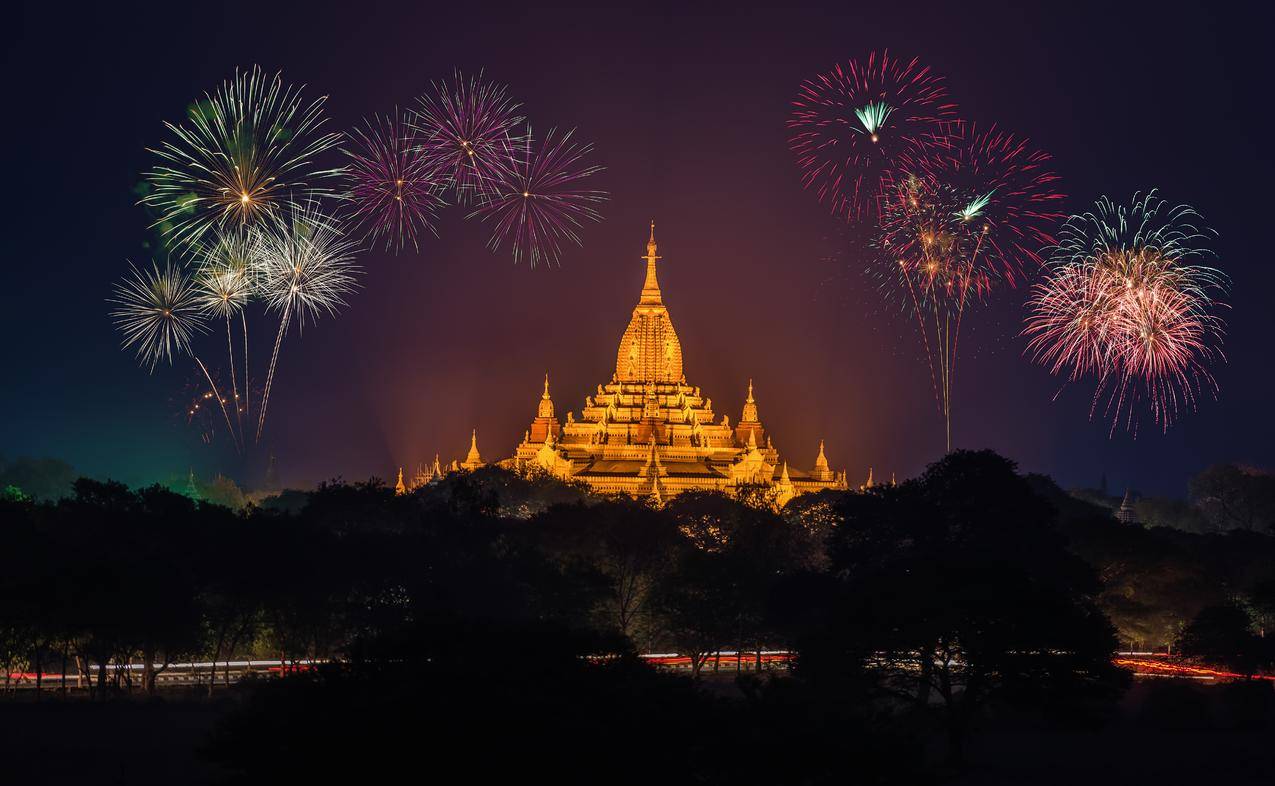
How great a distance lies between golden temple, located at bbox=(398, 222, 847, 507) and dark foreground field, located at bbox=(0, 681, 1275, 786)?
294ft

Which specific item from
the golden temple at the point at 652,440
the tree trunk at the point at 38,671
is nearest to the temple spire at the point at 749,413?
the golden temple at the point at 652,440

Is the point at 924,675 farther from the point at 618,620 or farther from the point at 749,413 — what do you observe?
the point at 749,413

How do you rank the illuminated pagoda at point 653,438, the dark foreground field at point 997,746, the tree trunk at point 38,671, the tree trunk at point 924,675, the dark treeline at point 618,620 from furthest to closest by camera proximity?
1. the illuminated pagoda at point 653,438
2. the tree trunk at point 38,671
3. the tree trunk at point 924,675
4. the dark foreground field at point 997,746
5. the dark treeline at point 618,620

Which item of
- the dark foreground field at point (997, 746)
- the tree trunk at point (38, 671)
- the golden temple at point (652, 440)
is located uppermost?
the golden temple at point (652, 440)

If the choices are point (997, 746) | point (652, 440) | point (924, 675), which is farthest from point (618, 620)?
point (652, 440)

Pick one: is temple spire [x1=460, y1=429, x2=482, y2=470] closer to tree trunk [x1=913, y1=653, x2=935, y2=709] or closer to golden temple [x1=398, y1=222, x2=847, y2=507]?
golden temple [x1=398, y1=222, x2=847, y2=507]

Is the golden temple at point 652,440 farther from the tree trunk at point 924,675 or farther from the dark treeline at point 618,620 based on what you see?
the tree trunk at point 924,675

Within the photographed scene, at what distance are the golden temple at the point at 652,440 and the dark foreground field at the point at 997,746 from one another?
294 ft

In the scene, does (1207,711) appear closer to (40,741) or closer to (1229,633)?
(1229,633)

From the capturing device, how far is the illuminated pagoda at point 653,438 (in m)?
172

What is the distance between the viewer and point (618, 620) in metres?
93.4

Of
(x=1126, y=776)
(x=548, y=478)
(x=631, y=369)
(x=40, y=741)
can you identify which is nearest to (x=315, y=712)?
(x=40, y=741)

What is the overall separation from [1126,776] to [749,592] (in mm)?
27690

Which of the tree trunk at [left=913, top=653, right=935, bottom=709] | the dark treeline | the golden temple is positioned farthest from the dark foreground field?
the golden temple
